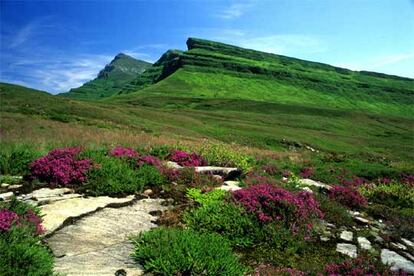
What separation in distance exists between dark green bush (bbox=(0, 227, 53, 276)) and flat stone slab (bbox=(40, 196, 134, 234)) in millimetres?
1643

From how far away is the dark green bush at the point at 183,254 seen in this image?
22.9ft

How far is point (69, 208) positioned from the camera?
9.77 metres

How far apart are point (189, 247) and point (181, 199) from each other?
4032mm

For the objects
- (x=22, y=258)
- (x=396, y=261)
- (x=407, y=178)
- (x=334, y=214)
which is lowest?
(x=407, y=178)

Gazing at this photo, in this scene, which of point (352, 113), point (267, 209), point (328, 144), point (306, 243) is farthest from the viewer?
point (352, 113)

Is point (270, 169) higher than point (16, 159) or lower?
lower

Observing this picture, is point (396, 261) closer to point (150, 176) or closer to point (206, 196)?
point (206, 196)

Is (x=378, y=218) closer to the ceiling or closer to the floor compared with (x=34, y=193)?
closer to the floor

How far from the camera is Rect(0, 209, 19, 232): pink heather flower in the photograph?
22.8 ft

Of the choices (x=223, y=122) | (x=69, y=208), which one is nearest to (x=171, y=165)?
(x=69, y=208)

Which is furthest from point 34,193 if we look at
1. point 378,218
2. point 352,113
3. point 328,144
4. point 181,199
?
point 352,113

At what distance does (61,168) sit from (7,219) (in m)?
5.18

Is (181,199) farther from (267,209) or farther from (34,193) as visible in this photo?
(34,193)

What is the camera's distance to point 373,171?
78.3 ft
